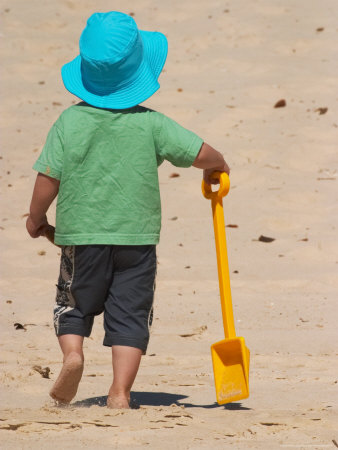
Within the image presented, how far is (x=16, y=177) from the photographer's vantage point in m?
6.30

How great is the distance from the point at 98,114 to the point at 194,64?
16.1ft

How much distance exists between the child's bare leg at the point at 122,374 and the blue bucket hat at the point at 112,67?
784 mm

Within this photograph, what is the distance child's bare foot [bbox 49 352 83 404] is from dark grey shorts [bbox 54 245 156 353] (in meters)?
0.14

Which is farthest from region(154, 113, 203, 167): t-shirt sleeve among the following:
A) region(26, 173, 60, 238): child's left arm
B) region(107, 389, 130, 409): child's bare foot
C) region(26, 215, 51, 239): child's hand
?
region(107, 389, 130, 409): child's bare foot

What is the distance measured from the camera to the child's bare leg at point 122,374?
294 cm

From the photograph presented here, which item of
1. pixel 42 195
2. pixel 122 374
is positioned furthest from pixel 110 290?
pixel 42 195

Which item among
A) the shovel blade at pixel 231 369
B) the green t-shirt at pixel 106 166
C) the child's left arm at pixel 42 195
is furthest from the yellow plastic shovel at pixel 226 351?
the child's left arm at pixel 42 195

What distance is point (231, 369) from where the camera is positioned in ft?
10.1

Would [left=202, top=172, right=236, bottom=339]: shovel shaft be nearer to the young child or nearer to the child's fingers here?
the young child

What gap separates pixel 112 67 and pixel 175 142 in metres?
0.31

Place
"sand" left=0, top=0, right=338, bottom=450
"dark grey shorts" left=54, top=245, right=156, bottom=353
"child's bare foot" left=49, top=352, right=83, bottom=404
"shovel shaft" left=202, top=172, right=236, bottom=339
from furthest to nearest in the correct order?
1. "shovel shaft" left=202, top=172, right=236, bottom=339
2. "dark grey shorts" left=54, top=245, right=156, bottom=353
3. "child's bare foot" left=49, top=352, right=83, bottom=404
4. "sand" left=0, top=0, right=338, bottom=450

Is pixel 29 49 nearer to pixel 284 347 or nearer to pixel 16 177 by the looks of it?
pixel 16 177

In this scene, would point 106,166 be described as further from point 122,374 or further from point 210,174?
point 122,374

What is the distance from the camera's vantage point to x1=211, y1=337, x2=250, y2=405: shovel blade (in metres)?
2.97
